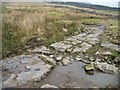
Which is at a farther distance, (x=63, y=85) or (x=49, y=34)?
(x=49, y=34)

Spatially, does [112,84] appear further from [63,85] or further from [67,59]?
[67,59]

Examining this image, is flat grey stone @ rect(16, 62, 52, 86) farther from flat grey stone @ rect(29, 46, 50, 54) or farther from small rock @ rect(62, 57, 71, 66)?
flat grey stone @ rect(29, 46, 50, 54)

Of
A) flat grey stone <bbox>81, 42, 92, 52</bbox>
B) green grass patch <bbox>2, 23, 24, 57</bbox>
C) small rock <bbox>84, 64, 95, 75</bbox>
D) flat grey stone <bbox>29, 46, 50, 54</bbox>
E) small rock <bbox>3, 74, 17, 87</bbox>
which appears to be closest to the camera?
small rock <bbox>3, 74, 17, 87</bbox>

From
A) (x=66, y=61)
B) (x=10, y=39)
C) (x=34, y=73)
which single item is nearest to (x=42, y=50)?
(x=66, y=61)

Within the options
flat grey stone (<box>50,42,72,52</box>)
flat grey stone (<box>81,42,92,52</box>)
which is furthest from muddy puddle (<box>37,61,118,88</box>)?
flat grey stone (<box>81,42,92,52</box>)

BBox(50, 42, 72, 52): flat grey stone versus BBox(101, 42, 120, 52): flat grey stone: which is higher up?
BBox(101, 42, 120, 52): flat grey stone

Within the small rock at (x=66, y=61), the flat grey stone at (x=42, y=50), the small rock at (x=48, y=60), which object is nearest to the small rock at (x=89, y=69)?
the small rock at (x=66, y=61)

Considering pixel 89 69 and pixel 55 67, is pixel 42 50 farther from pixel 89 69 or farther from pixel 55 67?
pixel 89 69

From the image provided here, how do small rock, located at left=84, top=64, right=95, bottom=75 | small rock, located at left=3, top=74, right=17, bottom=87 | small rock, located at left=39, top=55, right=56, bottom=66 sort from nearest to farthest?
small rock, located at left=3, top=74, right=17, bottom=87 → small rock, located at left=84, top=64, right=95, bottom=75 → small rock, located at left=39, top=55, right=56, bottom=66

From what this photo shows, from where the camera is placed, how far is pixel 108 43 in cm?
833

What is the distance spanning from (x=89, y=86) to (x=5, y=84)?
176 cm

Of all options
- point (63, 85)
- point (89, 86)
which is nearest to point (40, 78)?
point (63, 85)

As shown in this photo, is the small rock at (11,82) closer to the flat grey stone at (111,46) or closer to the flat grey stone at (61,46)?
the flat grey stone at (61,46)

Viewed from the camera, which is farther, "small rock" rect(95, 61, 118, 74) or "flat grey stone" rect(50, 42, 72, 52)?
"flat grey stone" rect(50, 42, 72, 52)
